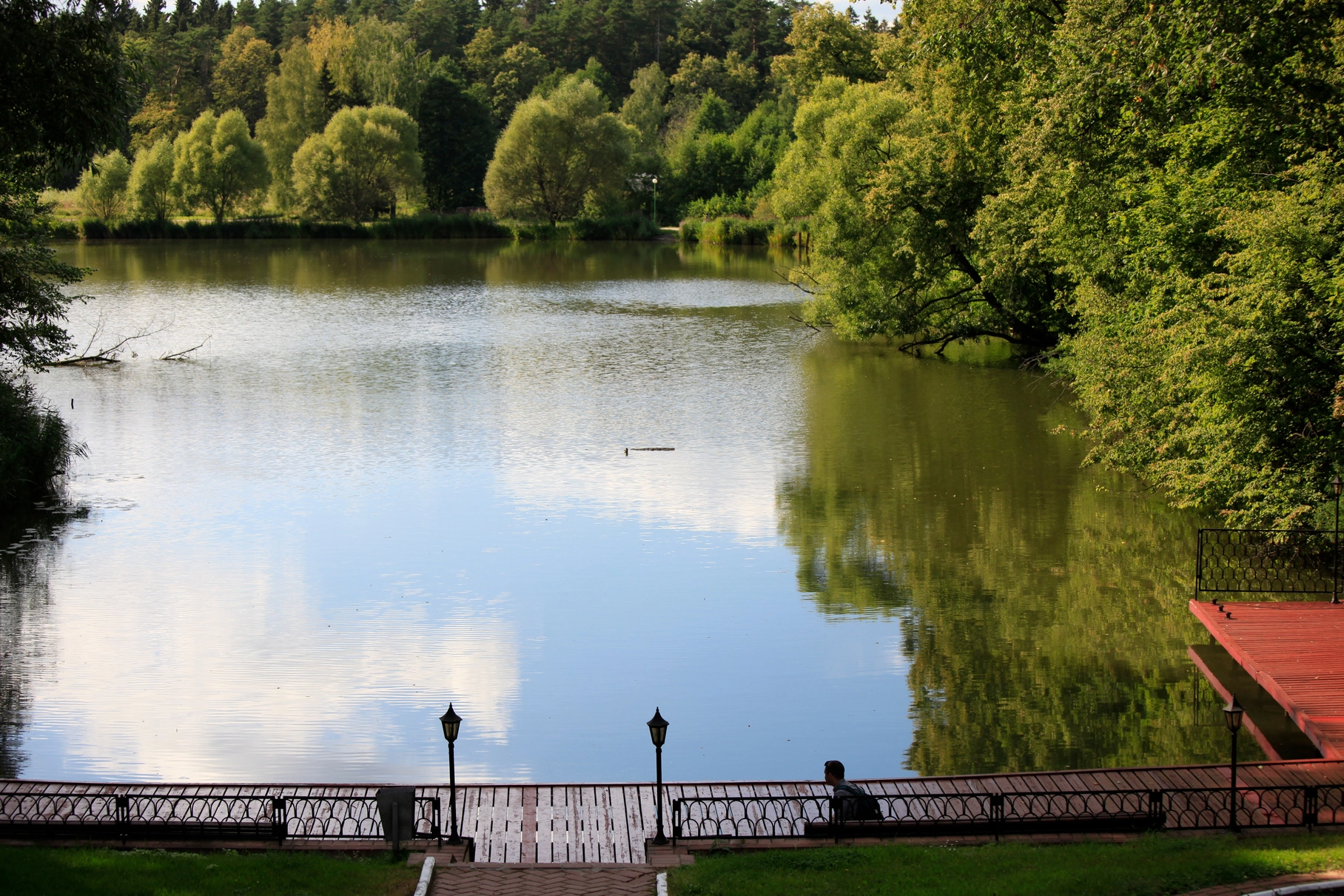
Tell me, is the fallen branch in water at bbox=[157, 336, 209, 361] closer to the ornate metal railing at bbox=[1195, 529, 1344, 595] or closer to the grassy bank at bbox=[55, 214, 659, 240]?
the ornate metal railing at bbox=[1195, 529, 1344, 595]

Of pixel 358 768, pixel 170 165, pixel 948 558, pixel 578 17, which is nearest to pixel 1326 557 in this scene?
pixel 948 558

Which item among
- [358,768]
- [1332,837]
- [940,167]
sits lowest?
[358,768]

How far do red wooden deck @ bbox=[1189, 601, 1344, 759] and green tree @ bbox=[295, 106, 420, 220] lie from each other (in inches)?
3071

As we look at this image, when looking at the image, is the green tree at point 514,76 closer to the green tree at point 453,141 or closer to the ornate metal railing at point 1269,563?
the green tree at point 453,141

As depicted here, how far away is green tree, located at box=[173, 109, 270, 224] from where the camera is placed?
84625 millimetres

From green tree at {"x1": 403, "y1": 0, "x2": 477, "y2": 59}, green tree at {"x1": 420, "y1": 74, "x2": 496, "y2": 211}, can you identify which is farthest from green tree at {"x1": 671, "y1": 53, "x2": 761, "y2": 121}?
green tree at {"x1": 403, "y1": 0, "x2": 477, "y2": 59}

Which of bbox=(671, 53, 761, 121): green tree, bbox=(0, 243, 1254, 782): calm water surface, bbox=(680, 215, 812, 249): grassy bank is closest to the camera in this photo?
bbox=(0, 243, 1254, 782): calm water surface

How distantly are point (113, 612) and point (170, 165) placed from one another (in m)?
76.2

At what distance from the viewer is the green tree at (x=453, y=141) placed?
316 feet

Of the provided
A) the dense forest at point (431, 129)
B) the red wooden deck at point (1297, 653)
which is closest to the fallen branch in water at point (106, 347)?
the red wooden deck at point (1297, 653)

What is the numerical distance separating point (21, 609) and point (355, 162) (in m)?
72.9

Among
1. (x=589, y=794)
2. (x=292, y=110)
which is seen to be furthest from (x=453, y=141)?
(x=589, y=794)

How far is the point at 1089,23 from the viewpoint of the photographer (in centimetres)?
2105

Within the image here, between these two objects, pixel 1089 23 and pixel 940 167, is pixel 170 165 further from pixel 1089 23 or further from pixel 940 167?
pixel 1089 23
